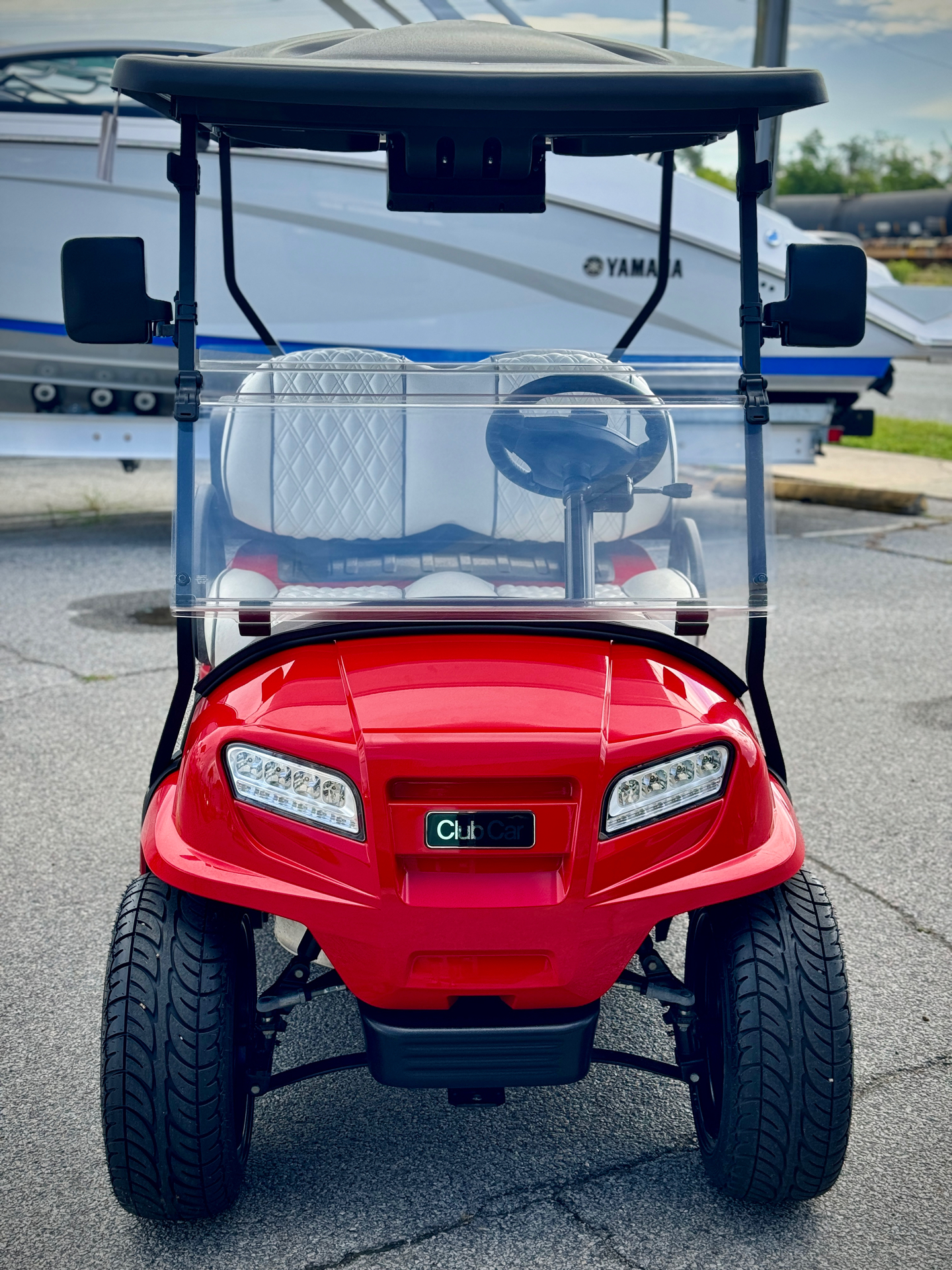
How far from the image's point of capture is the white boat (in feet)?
22.2

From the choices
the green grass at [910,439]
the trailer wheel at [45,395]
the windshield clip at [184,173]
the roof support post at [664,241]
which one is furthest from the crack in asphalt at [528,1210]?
the green grass at [910,439]

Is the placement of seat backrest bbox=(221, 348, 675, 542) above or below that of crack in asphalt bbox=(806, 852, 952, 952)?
above

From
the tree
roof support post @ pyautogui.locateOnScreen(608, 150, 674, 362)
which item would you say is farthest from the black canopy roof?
the tree

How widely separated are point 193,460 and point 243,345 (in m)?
5.27

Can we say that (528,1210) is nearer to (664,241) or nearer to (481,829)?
(481,829)

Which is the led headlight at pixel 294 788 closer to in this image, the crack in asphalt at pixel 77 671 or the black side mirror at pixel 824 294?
the black side mirror at pixel 824 294

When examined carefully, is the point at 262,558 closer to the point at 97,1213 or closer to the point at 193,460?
the point at 193,460

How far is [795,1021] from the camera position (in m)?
1.90

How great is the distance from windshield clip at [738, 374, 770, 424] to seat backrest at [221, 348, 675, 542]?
0.17m

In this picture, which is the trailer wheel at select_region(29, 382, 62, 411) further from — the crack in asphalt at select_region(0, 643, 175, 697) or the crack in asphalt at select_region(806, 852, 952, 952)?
the crack in asphalt at select_region(806, 852, 952, 952)

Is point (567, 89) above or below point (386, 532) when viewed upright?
above

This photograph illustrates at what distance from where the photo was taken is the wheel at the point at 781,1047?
1896mm

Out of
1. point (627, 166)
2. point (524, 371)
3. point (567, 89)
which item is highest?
point (627, 166)

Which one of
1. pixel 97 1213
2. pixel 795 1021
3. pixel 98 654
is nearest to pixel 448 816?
pixel 795 1021
